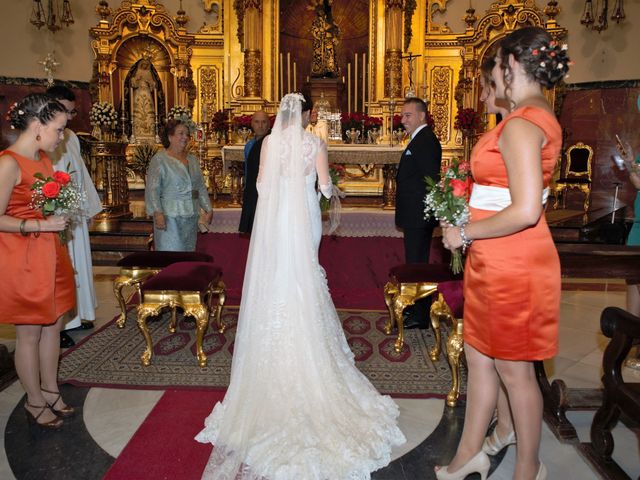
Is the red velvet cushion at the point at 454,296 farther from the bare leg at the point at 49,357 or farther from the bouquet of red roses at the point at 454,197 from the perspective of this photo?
the bare leg at the point at 49,357

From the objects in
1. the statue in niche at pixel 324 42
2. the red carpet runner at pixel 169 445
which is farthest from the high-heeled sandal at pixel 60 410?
the statue in niche at pixel 324 42

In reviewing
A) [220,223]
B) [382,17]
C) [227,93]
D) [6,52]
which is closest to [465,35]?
[382,17]

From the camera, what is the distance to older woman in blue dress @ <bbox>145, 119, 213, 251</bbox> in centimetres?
498

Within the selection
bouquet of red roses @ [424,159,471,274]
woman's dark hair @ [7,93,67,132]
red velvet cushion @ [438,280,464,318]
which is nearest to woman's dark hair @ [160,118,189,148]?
woman's dark hair @ [7,93,67,132]

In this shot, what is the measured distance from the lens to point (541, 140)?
79.1 inches

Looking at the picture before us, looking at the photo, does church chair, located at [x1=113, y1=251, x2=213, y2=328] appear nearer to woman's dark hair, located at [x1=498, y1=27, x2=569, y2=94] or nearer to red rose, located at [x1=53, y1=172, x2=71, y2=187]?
red rose, located at [x1=53, y1=172, x2=71, y2=187]

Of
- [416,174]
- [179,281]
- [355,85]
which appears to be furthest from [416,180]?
[355,85]

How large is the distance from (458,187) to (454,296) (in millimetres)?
1313

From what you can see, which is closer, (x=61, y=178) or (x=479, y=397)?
(x=479, y=397)

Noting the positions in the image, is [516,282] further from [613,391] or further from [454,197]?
[613,391]

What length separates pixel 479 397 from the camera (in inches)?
96.5

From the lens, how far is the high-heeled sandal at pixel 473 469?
2.50m

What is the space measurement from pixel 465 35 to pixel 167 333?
30.4 feet

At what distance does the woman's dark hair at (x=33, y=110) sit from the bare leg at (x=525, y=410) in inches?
109
